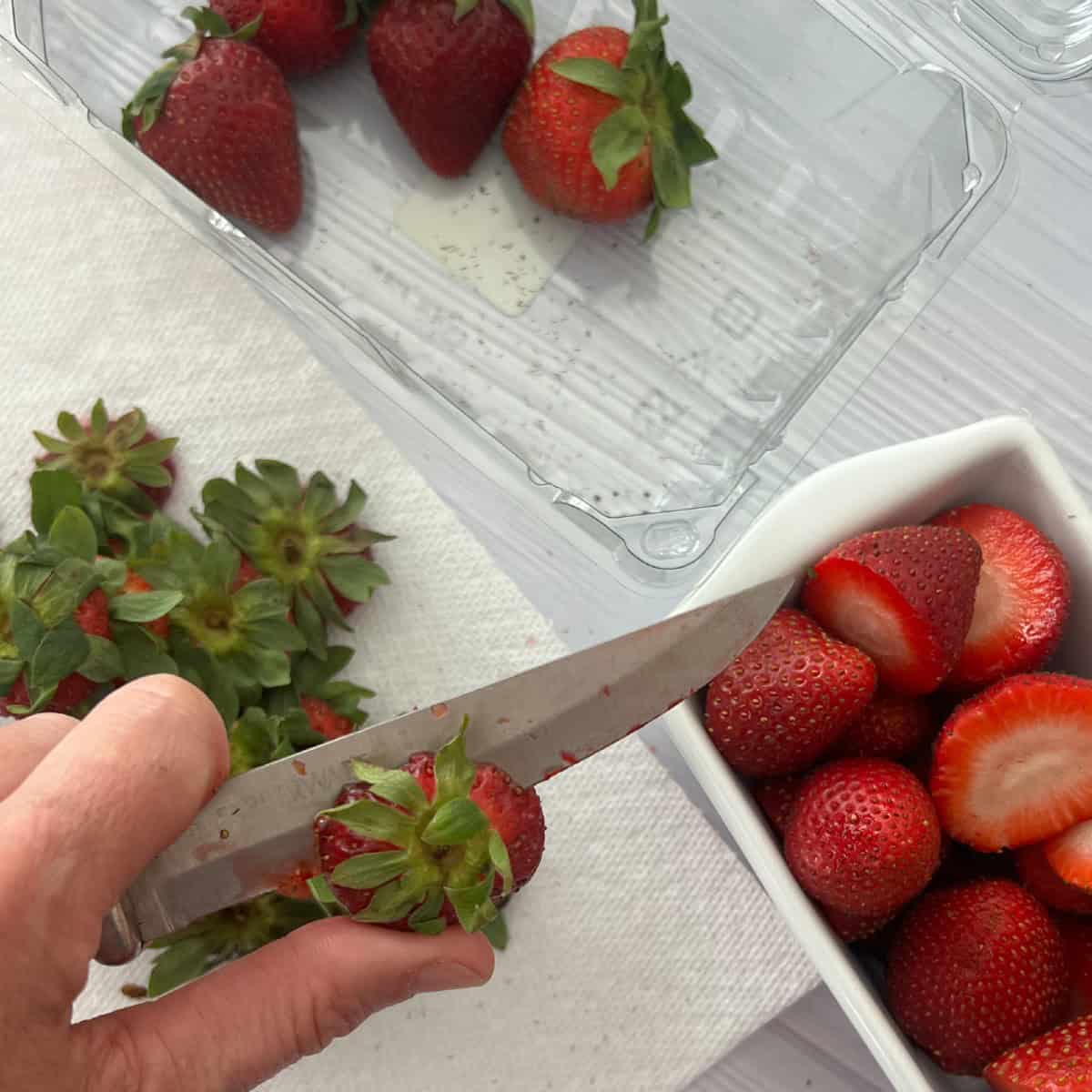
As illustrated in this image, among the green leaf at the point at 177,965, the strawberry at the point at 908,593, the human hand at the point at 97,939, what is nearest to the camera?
the human hand at the point at 97,939

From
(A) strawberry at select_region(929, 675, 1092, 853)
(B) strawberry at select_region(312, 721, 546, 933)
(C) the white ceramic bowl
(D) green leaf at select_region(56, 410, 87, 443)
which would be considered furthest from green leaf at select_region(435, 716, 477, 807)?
(D) green leaf at select_region(56, 410, 87, 443)

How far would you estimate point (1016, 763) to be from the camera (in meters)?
0.53

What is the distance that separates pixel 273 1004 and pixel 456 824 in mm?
115

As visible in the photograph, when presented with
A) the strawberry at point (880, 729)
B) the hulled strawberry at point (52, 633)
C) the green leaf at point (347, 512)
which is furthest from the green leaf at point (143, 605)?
the strawberry at point (880, 729)

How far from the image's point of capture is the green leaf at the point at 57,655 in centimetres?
55

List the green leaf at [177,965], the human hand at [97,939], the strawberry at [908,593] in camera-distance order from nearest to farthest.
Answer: the human hand at [97,939]
the strawberry at [908,593]
the green leaf at [177,965]

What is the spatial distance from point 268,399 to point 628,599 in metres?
0.25

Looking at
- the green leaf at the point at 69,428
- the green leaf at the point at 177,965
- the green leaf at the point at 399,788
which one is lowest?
the green leaf at the point at 177,965

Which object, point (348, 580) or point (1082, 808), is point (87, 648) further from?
point (1082, 808)

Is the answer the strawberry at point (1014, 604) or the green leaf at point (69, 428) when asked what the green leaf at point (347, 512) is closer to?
the green leaf at point (69, 428)

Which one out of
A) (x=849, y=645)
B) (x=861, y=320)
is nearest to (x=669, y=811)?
(x=849, y=645)

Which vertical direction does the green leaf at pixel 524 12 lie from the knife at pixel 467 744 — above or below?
above

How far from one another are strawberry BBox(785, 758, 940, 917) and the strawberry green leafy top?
35cm

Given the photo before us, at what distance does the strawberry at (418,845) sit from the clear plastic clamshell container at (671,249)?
0.94ft
